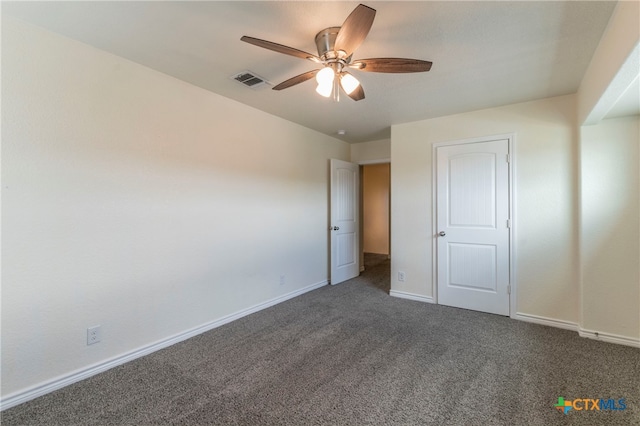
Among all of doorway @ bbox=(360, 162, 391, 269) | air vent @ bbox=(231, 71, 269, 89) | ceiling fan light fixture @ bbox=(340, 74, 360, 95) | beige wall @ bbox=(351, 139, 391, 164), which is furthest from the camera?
doorway @ bbox=(360, 162, 391, 269)

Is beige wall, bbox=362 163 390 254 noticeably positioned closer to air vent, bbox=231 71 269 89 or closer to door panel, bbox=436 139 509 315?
door panel, bbox=436 139 509 315

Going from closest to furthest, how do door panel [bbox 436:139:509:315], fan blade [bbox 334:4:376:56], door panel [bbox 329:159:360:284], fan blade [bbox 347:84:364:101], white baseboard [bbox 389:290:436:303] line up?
fan blade [bbox 334:4:376:56] → fan blade [bbox 347:84:364:101] → door panel [bbox 436:139:509:315] → white baseboard [bbox 389:290:436:303] → door panel [bbox 329:159:360:284]

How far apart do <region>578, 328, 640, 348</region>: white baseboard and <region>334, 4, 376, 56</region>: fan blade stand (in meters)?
3.26

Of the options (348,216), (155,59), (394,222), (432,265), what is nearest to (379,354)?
(432,265)

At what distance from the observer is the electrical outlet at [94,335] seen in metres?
2.04

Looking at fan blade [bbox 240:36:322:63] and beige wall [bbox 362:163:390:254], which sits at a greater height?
fan blade [bbox 240:36:322:63]

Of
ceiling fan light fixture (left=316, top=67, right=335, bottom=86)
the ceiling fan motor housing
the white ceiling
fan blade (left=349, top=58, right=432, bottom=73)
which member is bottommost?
ceiling fan light fixture (left=316, top=67, right=335, bottom=86)

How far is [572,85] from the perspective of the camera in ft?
8.49

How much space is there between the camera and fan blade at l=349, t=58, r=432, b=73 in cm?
174

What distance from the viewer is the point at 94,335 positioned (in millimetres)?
2059

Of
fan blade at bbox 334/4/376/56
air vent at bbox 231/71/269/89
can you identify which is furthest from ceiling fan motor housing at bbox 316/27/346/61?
air vent at bbox 231/71/269/89

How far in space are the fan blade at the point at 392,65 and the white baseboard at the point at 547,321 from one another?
111 inches

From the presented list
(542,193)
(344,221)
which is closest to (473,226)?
(542,193)

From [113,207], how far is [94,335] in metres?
0.94
